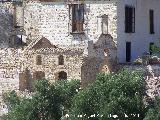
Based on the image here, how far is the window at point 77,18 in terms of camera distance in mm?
64625

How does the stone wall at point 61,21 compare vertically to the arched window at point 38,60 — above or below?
above

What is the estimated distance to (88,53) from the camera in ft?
201

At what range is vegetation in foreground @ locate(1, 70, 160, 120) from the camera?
2100 inches

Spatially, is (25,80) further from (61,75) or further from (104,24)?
(104,24)

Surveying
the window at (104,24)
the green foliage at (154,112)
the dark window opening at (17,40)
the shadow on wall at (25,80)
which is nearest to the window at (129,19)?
the window at (104,24)

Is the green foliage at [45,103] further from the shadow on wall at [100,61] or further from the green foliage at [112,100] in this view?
the shadow on wall at [100,61]

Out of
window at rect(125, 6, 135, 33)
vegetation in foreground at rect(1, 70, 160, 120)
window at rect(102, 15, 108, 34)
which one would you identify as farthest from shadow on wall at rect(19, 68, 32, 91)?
window at rect(125, 6, 135, 33)

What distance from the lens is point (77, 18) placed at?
64.8 meters

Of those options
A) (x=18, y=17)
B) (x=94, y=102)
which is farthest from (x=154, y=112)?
(x=18, y=17)

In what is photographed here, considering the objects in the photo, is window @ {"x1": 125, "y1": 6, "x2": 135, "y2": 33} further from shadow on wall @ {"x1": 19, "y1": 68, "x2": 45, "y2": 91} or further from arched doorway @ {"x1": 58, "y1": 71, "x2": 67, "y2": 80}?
shadow on wall @ {"x1": 19, "y1": 68, "x2": 45, "y2": 91}

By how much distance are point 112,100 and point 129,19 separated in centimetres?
1319

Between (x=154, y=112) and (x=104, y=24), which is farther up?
(x=104, y=24)

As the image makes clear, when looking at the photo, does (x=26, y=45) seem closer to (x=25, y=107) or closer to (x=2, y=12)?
(x=2, y=12)

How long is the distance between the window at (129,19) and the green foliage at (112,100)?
10324mm
